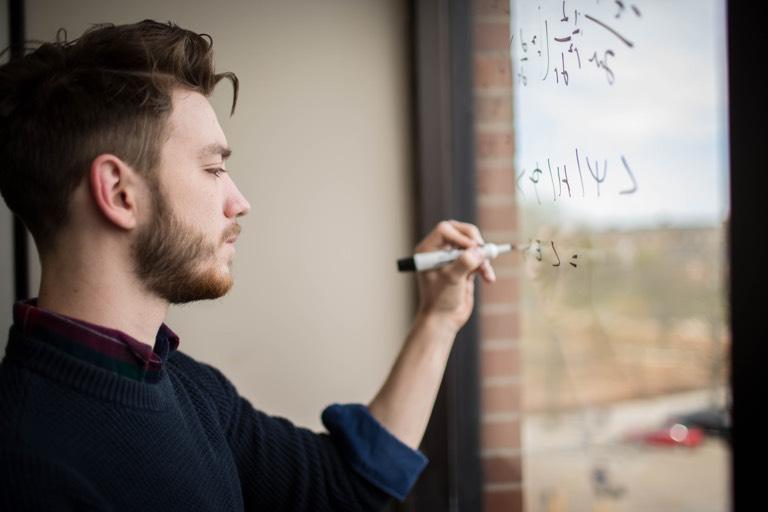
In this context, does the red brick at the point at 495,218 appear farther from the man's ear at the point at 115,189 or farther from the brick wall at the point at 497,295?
the man's ear at the point at 115,189

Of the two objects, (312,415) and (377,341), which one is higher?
(377,341)

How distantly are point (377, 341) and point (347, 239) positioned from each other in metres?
0.22

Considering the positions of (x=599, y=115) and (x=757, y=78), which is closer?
(x=757, y=78)

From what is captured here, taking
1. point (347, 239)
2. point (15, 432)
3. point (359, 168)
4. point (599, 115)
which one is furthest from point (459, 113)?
point (15, 432)

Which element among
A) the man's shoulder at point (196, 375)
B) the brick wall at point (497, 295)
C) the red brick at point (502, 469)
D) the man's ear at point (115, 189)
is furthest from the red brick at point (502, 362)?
the man's ear at point (115, 189)

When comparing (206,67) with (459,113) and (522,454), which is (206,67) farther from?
(522,454)

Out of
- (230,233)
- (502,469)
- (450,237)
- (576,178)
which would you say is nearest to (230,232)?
(230,233)

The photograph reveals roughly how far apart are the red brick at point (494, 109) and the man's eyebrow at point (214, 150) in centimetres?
50

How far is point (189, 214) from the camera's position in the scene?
2.89ft

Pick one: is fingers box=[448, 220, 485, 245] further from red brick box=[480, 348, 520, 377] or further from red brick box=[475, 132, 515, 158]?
red brick box=[480, 348, 520, 377]

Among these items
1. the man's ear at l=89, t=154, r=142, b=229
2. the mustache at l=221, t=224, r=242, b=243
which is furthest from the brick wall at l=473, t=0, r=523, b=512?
the man's ear at l=89, t=154, r=142, b=229

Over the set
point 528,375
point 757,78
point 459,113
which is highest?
point 459,113

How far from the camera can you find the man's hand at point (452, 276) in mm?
1040

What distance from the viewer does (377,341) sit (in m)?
1.36
